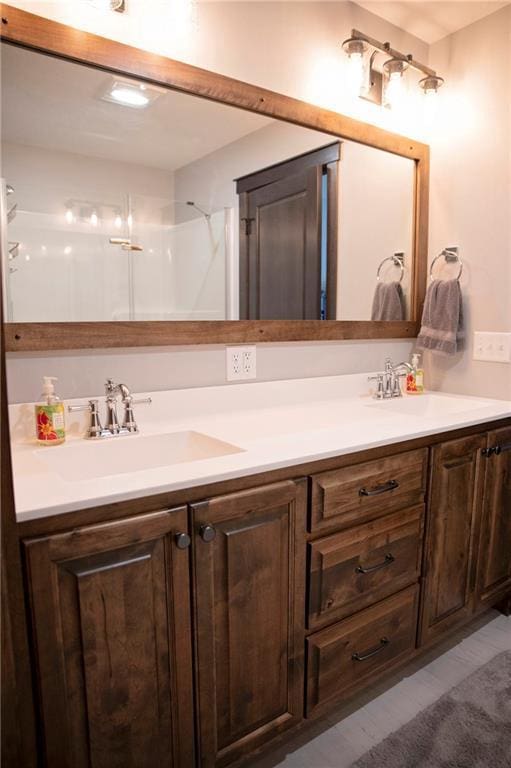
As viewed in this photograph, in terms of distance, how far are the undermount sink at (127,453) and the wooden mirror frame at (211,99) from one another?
0.95 ft

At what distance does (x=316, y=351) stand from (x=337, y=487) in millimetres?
770

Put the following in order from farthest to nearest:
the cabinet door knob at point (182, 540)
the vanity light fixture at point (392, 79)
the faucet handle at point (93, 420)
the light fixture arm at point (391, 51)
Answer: the vanity light fixture at point (392, 79), the light fixture arm at point (391, 51), the faucet handle at point (93, 420), the cabinet door knob at point (182, 540)

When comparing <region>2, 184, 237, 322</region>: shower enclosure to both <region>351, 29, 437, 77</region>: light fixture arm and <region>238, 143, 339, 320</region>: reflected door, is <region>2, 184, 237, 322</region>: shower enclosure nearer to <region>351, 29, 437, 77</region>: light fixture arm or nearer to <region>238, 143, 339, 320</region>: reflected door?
<region>238, 143, 339, 320</region>: reflected door

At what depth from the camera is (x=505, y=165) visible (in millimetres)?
1913

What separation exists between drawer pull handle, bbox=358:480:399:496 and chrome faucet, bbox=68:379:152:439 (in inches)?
25.3

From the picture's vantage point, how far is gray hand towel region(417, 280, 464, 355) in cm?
204

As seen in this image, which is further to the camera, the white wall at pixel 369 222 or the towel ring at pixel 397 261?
the towel ring at pixel 397 261

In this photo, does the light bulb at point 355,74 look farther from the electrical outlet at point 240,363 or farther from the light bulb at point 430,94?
the electrical outlet at point 240,363

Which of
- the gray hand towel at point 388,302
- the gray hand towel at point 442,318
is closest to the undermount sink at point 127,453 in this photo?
the gray hand towel at point 388,302

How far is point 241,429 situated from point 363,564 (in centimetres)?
50

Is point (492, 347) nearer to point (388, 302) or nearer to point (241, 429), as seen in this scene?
point (388, 302)

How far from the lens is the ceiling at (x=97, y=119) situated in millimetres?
1243

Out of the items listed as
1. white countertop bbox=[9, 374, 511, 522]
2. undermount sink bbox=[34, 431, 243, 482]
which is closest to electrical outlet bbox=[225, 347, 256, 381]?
white countertop bbox=[9, 374, 511, 522]

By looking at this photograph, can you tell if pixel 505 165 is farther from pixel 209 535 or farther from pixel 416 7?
pixel 209 535
